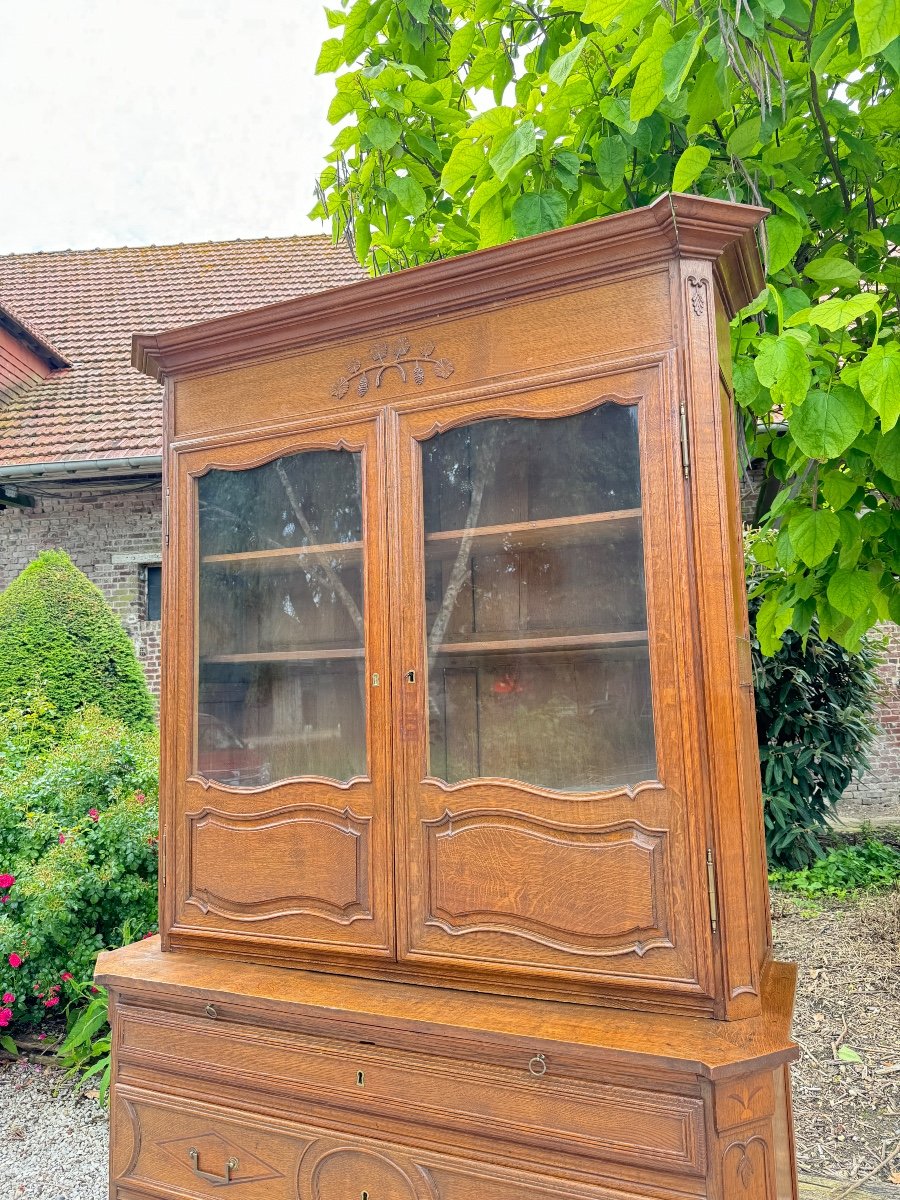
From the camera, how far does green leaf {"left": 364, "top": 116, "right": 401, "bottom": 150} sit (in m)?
2.24

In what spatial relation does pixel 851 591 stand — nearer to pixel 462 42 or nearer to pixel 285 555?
pixel 285 555

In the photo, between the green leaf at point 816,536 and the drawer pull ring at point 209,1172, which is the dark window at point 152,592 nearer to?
the drawer pull ring at point 209,1172

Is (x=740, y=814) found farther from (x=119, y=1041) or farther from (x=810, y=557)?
(x=119, y=1041)

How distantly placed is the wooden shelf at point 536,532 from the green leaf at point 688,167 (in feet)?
2.62

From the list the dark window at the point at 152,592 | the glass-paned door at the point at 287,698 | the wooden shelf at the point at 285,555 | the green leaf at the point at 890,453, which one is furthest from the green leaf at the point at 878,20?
the dark window at the point at 152,592

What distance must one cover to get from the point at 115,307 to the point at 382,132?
7.31 meters

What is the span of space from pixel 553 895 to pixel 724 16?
1.69 m

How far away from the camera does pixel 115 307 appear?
8500 millimetres

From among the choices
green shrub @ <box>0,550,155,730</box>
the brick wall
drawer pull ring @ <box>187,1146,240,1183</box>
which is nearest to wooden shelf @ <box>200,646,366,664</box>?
drawer pull ring @ <box>187,1146,240,1183</box>

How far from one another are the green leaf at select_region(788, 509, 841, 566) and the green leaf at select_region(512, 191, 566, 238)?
914 mm

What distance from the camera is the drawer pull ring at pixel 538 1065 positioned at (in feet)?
4.75

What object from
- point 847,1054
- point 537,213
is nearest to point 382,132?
point 537,213

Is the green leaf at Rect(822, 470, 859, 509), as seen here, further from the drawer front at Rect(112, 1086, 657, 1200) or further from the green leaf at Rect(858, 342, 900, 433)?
the drawer front at Rect(112, 1086, 657, 1200)

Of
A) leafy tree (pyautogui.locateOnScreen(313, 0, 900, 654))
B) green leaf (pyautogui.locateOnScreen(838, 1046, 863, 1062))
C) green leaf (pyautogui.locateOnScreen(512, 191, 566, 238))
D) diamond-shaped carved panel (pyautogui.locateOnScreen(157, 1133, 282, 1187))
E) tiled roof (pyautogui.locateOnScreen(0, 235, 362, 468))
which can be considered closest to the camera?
leafy tree (pyautogui.locateOnScreen(313, 0, 900, 654))
